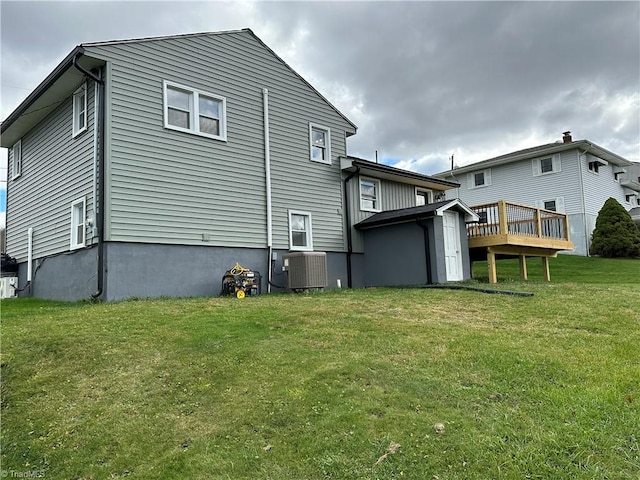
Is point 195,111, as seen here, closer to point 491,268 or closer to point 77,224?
point 77,224

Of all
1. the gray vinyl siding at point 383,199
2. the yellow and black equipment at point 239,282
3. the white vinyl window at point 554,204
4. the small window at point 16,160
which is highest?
the small window at point 16,160

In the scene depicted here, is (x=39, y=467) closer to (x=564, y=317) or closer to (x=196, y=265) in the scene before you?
(x=564, y=317)

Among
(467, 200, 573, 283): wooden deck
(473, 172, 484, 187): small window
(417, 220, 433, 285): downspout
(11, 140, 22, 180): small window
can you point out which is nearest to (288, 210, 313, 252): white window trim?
(417, 220, 433, 285): downspout

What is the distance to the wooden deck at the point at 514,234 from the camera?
13344 mm

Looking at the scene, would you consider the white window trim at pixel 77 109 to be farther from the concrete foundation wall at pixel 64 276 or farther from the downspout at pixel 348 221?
the downspout at pixel 348 221

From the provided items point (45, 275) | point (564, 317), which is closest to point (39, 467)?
point (564, 317)

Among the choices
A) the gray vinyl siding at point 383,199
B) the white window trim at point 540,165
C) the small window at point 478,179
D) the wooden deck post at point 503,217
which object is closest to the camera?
the wooden deck post at point 503,217

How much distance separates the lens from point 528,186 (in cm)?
2688

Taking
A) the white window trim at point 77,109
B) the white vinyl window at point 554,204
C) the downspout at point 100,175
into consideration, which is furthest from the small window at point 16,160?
the white vinyl window at point 554,204

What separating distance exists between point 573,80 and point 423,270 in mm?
12247

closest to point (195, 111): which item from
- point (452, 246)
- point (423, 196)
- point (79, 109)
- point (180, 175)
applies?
point (180, 175)

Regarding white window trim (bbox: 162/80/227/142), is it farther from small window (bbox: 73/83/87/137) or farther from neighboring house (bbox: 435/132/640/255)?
neighboring house (bbox: 435/132/640/255)

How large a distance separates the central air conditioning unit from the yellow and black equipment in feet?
3.45

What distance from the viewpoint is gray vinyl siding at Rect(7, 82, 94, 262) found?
10.8m
